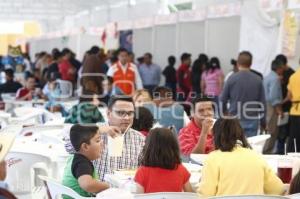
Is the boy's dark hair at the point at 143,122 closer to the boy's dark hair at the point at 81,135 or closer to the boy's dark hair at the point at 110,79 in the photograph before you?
the boy's dark hair at the point at 81,135

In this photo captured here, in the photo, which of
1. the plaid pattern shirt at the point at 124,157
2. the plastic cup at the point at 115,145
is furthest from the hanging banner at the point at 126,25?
the plastic cup at the point at 115,145

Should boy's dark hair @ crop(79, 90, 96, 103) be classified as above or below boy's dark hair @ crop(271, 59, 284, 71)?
below

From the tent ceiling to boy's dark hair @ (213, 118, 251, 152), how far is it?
50.4ft

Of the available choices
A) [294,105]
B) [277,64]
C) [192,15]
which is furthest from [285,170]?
[192,15]

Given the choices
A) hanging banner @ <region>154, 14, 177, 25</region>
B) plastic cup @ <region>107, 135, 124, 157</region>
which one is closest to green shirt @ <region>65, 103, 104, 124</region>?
plastic cup @ <region>107, 135, 124, 157</region>

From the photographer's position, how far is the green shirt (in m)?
5.75

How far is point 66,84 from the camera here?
429 inches

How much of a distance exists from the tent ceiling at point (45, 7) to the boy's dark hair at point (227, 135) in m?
15.4

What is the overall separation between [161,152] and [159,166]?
8 cm

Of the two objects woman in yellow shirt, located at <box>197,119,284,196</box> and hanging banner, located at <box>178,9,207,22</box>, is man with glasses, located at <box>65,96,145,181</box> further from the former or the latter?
hanging banner, located at <box>178,9,207,22</box>

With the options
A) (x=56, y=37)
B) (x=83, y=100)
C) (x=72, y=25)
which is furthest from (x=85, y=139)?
(x=72, y=25)

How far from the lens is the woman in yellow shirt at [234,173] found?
138 inches

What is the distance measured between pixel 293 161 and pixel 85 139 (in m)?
1.25

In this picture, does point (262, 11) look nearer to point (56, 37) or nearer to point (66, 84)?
point (66, 84)
